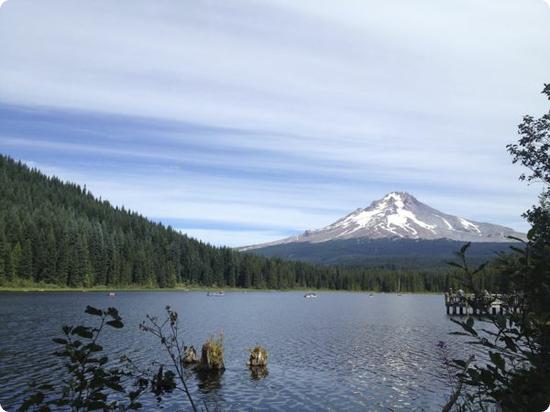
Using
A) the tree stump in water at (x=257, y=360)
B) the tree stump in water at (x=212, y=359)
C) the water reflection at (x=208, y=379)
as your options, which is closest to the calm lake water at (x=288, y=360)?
the water reflection at (x=208, y=379)

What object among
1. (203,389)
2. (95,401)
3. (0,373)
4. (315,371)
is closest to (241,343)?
(315,371)

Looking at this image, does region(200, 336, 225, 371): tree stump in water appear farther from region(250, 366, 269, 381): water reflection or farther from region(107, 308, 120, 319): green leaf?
region(107, 308, 120, 319): green leaf

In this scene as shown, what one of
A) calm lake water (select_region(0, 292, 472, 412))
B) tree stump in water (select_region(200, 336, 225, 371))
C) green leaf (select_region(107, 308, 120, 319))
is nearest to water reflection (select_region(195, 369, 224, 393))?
calm lake water (select_region(0, 292, 472, 412))

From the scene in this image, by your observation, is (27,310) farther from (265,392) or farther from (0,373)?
(265,392)

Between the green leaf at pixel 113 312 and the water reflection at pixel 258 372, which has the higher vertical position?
the green leaf at pixel 113 312

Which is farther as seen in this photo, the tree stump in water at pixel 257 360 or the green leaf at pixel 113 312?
the tree stump in water at pixel 257 360

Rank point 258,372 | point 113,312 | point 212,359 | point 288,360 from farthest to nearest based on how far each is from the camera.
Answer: point 288,360, point 258,372, point 212,359, point 113,312

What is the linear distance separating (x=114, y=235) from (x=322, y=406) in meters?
162

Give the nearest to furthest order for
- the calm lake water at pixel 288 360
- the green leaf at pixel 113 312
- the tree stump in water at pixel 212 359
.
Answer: the green leaf at pixel 113 312, the calm lake water at pixel 288 360, the tree stump in water at pixel 212 359

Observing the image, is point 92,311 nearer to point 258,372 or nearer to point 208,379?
point 208,379

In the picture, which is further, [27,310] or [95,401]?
[27,310]

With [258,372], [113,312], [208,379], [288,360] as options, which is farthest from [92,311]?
[288,360]

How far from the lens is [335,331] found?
73.0 metres

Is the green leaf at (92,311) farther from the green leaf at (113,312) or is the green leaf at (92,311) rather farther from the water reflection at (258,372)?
the water reflection at (258,372)
